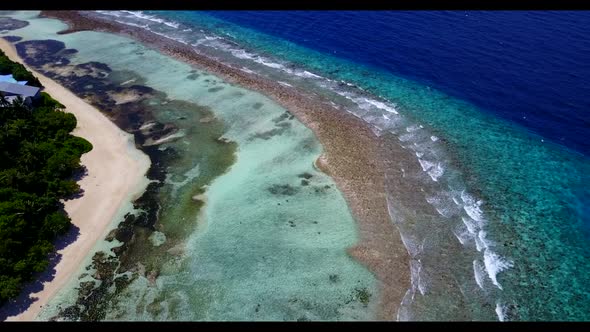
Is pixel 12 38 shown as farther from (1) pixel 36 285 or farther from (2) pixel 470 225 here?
(2) pixel 470 225

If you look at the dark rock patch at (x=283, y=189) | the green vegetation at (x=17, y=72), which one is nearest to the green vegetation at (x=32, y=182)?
the green vegetation at (x=17, y=72)

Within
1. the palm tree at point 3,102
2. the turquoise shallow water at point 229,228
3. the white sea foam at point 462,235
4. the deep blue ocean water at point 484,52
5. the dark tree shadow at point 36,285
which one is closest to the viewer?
the dark tree shadow at point 36,285

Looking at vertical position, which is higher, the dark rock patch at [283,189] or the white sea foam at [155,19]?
the white sea foam at [155,19]

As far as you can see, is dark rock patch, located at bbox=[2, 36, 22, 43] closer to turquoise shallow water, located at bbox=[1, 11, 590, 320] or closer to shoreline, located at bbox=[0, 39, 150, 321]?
shoreline, located at bbox=[0, 39, 150, 321]

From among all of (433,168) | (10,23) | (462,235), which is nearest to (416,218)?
(462,235)

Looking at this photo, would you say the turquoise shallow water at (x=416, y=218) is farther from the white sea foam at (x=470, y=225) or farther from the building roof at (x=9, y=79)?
the building roof at (x=9, y=79)

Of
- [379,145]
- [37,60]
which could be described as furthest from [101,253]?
[37,60]
